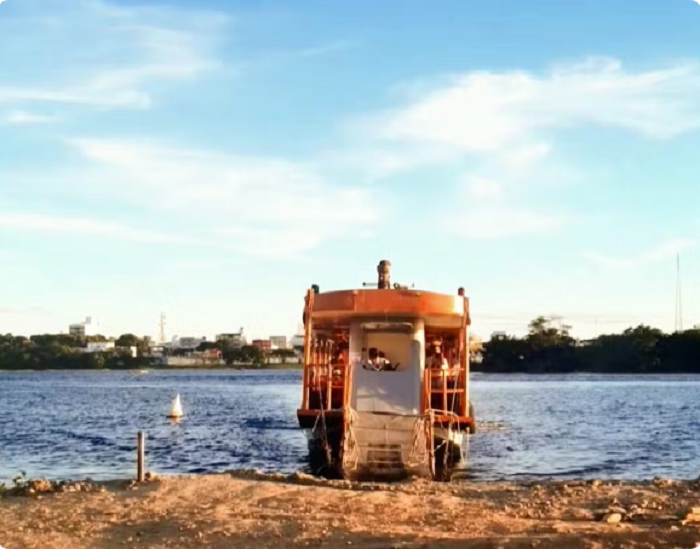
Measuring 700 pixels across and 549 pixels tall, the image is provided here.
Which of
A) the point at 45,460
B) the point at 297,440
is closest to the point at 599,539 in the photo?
the point at 45,460

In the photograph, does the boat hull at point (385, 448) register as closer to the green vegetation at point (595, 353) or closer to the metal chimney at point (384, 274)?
the metal chimney at point (384, 274)

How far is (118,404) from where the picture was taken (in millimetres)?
61875

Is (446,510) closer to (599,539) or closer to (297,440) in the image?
(599,539)

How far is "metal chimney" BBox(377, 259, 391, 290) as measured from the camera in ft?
84.7

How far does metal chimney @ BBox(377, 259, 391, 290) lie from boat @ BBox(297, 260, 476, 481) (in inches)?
40.1

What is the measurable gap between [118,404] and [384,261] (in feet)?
128

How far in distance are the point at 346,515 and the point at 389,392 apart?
8722 millimetres

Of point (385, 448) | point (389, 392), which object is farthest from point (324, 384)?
point (385, 448)

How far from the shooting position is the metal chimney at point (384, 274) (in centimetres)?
2581

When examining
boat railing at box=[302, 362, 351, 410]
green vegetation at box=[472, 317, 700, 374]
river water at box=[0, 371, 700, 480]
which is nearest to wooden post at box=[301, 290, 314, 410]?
boat railing at box=[302, 362, 351, 410]

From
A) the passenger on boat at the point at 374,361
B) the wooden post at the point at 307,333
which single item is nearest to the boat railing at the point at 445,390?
the passenger on boat at the point at 374,361

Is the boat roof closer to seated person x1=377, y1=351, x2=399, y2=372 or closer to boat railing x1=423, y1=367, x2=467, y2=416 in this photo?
seated person x1=377, y1=351, x2=399, y2=372

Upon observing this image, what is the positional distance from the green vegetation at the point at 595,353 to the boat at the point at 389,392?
12752cm

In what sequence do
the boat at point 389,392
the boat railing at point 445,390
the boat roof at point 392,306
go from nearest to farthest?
the boat at point 389,392
the boat railing at point 445,390
the boat roof at point 392,306
